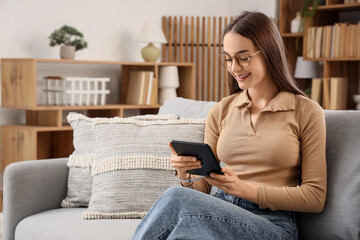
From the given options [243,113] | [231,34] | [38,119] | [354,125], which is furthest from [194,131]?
[38,119]

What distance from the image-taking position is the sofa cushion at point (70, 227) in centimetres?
218

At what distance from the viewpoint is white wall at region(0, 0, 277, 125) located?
4.68 m

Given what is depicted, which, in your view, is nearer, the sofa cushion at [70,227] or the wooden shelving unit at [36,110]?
the sofa cushion at [70,227]

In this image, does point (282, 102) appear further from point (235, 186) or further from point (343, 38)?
point (343, 38)

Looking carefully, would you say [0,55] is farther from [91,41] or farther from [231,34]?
[231,34]

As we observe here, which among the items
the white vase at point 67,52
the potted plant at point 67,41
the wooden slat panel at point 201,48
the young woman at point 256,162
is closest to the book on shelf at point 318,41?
the wooden slat panel at point 201,48

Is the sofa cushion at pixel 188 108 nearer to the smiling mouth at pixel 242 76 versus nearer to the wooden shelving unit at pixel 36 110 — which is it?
the smiling mouth at pixel 242 76

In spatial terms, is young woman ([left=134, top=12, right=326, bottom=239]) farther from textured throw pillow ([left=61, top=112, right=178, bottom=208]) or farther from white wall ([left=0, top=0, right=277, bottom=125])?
white wall ([left=0, top=0, right=277, bottom=125])

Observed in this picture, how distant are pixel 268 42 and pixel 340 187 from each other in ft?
1.79

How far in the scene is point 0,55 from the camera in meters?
4.62

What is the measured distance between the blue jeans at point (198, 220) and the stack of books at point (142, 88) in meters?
3.23

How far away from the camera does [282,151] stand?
197 centimetres

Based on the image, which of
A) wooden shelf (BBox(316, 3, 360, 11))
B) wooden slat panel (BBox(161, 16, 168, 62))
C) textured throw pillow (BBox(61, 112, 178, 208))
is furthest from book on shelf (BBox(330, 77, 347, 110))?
textured throw pillow (BBox(61, 112, 178, 208))

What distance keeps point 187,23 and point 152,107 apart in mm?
1037
